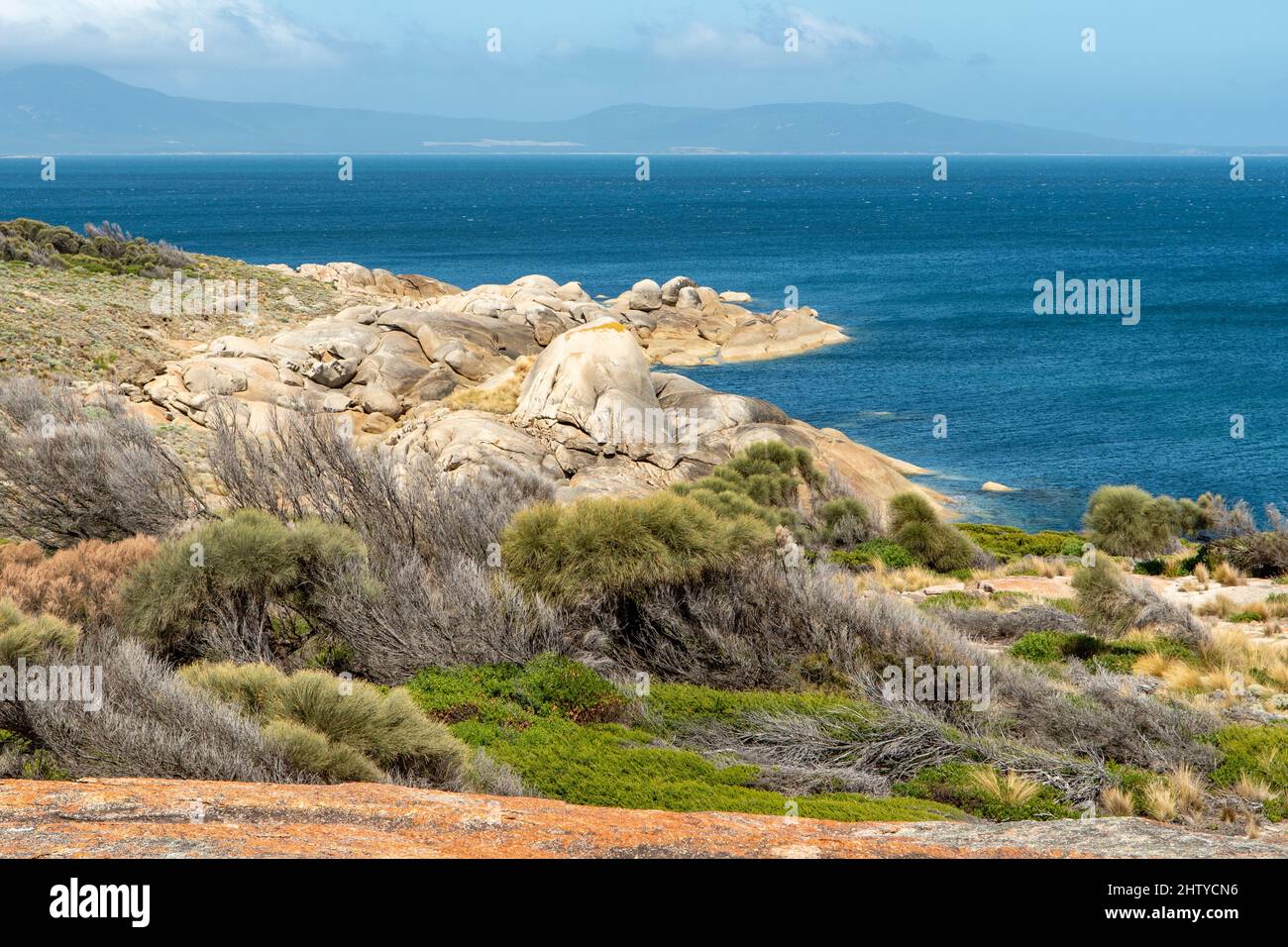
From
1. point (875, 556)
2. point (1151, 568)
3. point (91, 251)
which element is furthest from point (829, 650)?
point (91, 251)

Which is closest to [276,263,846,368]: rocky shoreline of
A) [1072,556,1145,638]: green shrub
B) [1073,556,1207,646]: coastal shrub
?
[1072,556,1145,638]: green shrub

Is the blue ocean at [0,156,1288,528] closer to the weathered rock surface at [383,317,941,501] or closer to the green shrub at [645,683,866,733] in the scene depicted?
the weathered rock surface at [383,317,941,501]

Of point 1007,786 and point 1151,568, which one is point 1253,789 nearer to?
point 1007,786

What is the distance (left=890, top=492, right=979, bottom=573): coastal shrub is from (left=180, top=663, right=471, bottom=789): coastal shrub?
15.5 meters

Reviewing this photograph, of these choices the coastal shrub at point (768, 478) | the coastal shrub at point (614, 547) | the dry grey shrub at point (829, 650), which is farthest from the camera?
the coastal shrub at point (768, 478)

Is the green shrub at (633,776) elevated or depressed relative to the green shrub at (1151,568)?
elevated

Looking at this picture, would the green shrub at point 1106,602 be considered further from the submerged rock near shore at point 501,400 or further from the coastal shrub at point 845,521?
the submerged rock near shore at point 501,400

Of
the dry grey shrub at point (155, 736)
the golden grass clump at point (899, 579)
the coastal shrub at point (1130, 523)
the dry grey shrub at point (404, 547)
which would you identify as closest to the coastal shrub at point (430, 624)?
the dry grey shrub at point (404, 547)

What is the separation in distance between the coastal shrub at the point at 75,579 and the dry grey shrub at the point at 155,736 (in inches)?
113

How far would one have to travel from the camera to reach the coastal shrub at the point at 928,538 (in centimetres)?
2242

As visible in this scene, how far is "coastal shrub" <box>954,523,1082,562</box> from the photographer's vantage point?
24.4 metres

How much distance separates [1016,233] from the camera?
119 m

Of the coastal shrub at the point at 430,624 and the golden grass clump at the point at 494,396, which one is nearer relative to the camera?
the coastal shrub at the point at 430,624

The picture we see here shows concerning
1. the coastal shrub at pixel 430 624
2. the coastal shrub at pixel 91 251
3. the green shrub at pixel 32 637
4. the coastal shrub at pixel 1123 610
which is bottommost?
the coastal shrub at pixel 1123 610
